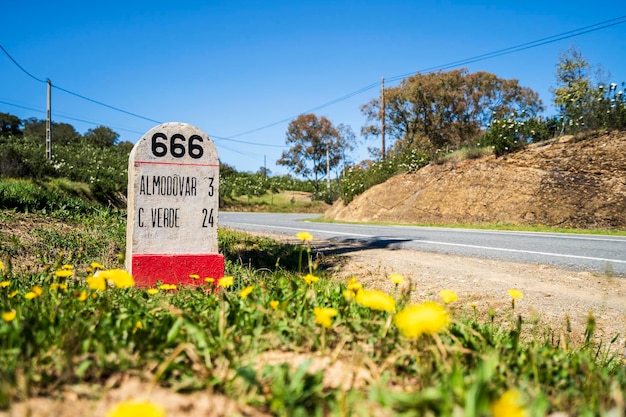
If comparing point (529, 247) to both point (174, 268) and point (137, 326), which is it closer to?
point (174, 268)

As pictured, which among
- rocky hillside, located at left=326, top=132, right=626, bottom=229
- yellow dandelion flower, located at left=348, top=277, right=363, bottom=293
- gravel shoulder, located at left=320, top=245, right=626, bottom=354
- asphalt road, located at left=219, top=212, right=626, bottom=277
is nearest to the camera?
yellow dandelion flower, located at left=348, top=277, right=363, bottom=293

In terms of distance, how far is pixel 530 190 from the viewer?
608 inches

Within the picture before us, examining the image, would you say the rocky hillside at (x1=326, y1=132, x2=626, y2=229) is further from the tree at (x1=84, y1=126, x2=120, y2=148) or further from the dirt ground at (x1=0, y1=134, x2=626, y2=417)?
the tree at (x1=84, y1=126, x2=120, y2=148)

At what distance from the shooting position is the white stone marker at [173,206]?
4.44 metres

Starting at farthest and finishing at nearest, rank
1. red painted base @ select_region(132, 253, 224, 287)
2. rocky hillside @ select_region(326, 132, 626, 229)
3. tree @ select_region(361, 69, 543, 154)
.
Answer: tree @ select_region(361, 69, 543, 154) < rocky hillside @ select_region(326, 132, 626, 229) < red painted base @ select_region(132, 253, 224, 287)

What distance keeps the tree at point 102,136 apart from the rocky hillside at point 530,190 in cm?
3599

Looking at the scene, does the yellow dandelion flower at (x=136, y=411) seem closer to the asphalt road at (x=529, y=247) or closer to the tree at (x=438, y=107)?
the asphalt road at (x=529, y=247)

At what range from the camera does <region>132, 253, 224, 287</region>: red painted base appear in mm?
4430

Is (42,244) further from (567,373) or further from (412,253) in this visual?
(567,373)

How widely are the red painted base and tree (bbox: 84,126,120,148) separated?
44962 mm

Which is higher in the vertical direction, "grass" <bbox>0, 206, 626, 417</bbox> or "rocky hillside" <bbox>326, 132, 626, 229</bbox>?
Answer: "rocky hillside" <bbox>326, 132, 626, 229</bbox>

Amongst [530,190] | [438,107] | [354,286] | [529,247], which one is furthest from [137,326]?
[438,107]

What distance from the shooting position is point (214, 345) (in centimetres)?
180

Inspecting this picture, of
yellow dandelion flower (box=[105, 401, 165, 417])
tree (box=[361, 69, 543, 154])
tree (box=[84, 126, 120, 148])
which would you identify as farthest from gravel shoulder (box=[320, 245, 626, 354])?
tree (box=[84, 126, 120, 148])
